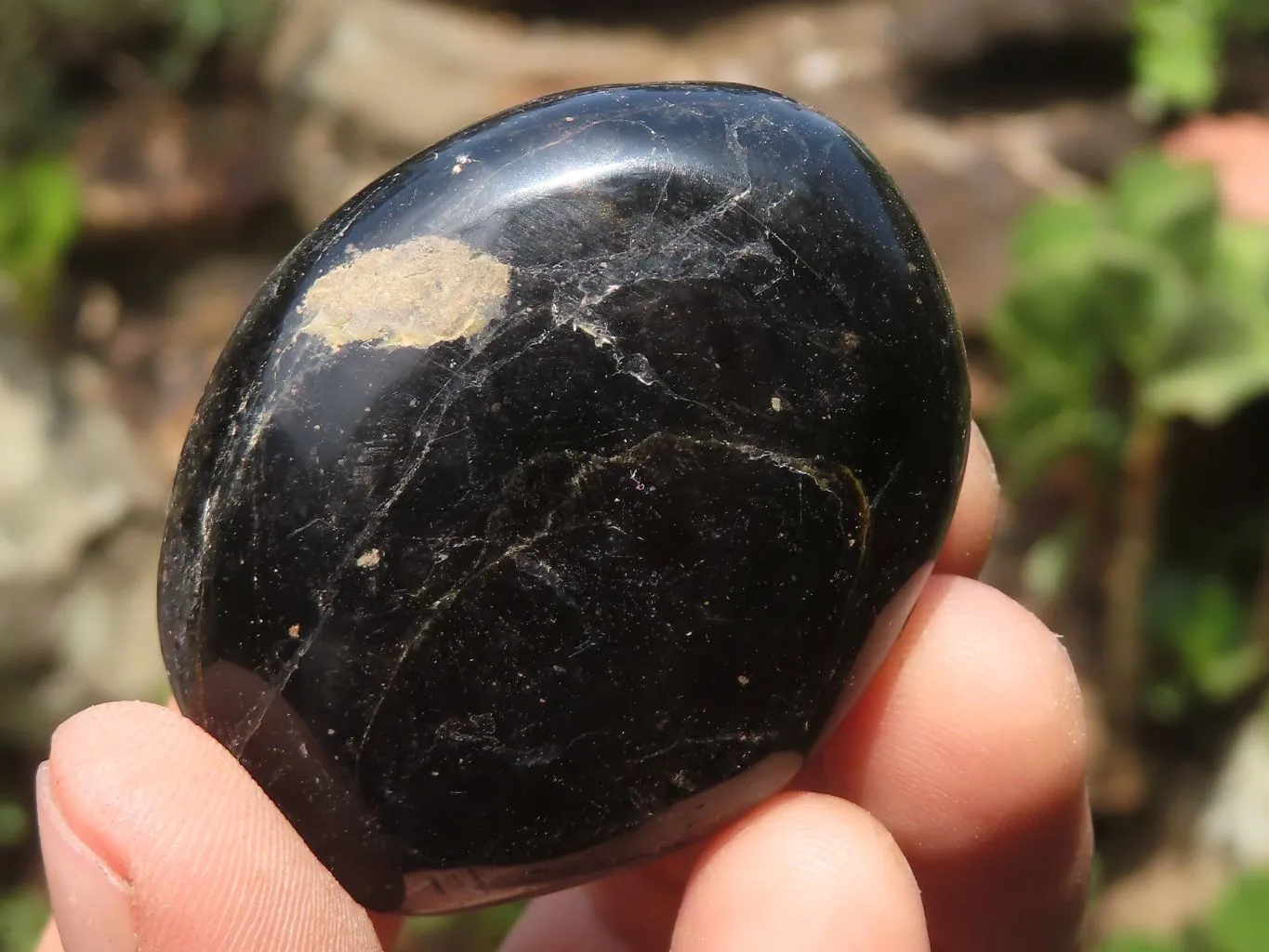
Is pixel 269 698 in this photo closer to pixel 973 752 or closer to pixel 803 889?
pixel 803 889

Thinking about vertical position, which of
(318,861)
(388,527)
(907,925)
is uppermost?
(388,527)

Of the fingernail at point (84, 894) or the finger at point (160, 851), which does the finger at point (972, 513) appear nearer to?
the finger at point (160, 851)

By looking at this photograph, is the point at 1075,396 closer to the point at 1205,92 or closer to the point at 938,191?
the point at 938,191

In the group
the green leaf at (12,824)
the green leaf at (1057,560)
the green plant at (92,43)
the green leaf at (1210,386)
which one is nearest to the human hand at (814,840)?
the green leaf at (1210,386)

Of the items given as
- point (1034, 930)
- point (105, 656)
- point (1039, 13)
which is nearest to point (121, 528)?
point (105, 656)

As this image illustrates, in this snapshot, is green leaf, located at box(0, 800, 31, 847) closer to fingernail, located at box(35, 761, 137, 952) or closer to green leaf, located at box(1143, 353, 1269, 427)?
fingernail, located at box(35, 761, 137, 952)

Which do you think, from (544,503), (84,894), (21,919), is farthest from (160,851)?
(21,919)

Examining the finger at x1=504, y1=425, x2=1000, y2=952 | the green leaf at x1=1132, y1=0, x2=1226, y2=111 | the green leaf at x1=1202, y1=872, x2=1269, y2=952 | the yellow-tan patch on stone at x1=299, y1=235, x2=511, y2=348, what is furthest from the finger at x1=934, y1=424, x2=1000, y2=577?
the green leaf at x1=1132, y1=0, x2=1226, y2=111
